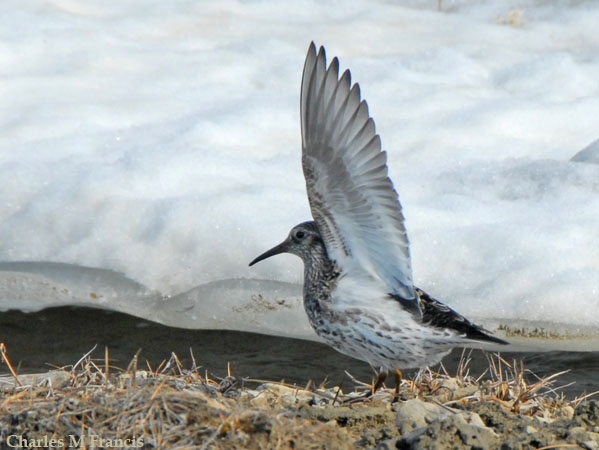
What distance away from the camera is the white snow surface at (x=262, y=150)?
18.1 feet

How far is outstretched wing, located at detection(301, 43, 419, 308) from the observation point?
379 cm

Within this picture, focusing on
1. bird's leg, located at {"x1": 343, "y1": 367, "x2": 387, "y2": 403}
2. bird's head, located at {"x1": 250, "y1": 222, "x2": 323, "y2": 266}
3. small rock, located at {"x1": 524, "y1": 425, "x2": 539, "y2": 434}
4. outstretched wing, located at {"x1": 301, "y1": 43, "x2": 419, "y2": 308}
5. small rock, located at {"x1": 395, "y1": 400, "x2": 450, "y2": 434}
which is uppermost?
outstretched wing, located at {"x1": 301, "y1": 43, "x2": 419, "y2": 308}

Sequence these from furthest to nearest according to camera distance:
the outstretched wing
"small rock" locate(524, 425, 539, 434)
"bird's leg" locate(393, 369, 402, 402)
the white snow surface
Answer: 1. the white snow surface
2. "bird's leg" locate(393, 369, 402, 402)
3. the outstretched wing
4. "small rock" locate(524, 425, 539, 434)

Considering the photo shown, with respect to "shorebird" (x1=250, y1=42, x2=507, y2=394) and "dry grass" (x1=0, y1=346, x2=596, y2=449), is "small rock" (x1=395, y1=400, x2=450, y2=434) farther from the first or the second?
"shorebird" (x1=250, y1=42, x2=507, y2=394)

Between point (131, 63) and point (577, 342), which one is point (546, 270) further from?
point (131, 63)

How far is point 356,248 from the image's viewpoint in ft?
12.9

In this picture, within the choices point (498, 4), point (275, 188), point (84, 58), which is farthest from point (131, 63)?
point (498, 4)

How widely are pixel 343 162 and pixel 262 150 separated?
127 inches

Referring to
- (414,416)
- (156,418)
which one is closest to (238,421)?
(156,418)

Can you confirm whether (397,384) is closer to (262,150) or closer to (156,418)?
(156,418)

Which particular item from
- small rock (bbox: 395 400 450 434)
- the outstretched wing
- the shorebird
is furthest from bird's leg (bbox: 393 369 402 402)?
the outstretched wing

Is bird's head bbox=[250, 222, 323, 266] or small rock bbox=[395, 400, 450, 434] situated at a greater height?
bird's head bbox=[250, 222, 323, 266]

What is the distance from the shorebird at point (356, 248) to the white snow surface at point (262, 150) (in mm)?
1368

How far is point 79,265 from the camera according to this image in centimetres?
577
